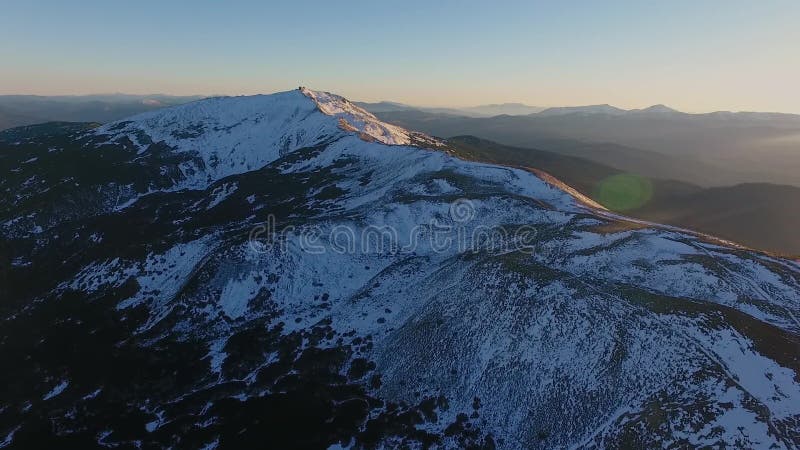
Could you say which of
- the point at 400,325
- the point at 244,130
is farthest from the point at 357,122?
the point at 400,325

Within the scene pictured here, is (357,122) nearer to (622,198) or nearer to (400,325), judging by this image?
(400,325)

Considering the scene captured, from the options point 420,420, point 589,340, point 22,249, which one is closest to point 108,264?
point 22,249

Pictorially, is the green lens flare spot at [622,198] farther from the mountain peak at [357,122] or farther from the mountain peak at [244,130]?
the mountain peak at [244,130]

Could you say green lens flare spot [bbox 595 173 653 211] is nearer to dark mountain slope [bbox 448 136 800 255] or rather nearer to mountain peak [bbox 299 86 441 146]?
dark mountain slope [bbox 448 136 800 255]

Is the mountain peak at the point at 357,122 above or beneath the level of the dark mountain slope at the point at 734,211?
above

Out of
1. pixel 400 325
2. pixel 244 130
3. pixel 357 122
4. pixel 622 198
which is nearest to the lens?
pixel 400 325

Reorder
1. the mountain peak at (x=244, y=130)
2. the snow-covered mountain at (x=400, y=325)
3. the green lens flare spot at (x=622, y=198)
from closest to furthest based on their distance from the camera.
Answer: the snow-covered mountain at (x=400, y=325) → the mountain peak at (x=244, y=130) → the green lens flare spot at (x=622, y=198)

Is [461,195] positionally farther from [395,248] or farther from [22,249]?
Answer: [22,249]

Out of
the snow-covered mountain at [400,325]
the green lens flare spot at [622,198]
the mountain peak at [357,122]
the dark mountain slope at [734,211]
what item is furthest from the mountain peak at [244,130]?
the green lens flare spot at [622,198]

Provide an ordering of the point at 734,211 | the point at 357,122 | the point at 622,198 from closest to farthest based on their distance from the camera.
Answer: the point at 357,122, the point at 734,211, the point at 622,198

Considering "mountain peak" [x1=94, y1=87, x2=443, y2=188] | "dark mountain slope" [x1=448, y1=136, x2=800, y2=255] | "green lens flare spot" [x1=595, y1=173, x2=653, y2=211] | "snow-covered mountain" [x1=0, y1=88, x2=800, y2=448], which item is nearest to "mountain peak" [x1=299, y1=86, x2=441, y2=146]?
"mountain peak" [x1=94, y1=87, x2=443, y2=188]
